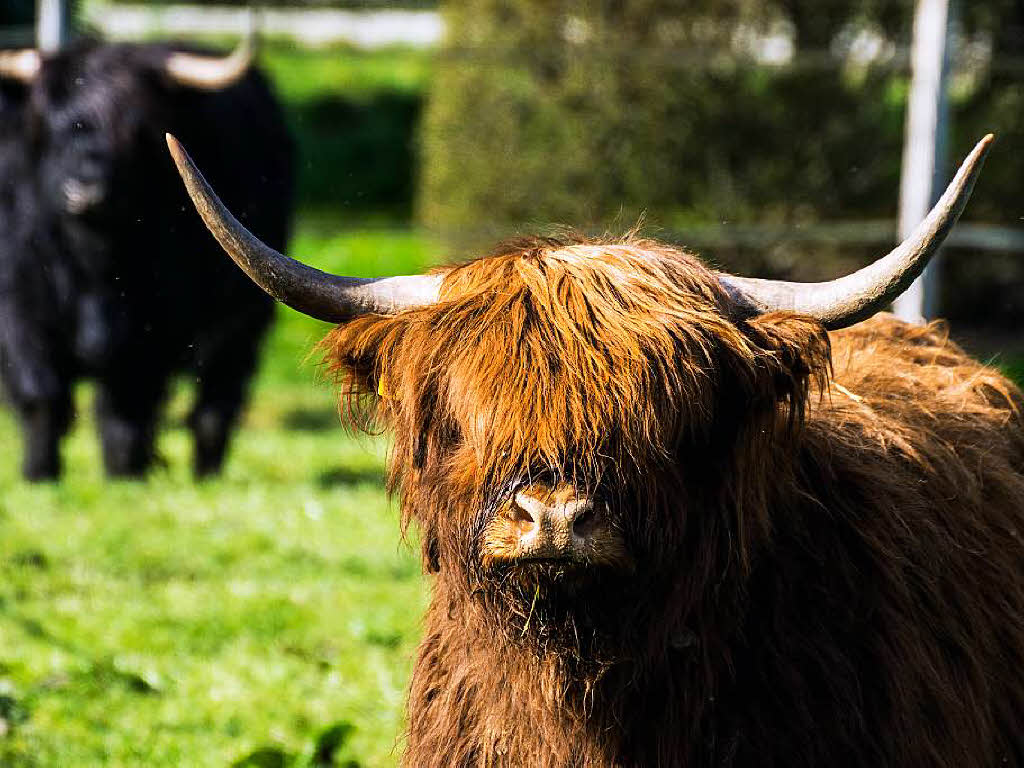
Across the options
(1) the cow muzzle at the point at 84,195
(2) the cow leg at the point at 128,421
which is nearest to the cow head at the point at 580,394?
(1) the cow muzzle at the point at 84,195

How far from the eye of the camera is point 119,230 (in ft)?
28.0

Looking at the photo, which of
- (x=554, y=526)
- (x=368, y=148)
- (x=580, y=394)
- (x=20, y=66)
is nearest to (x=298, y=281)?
(x=580, y=394)

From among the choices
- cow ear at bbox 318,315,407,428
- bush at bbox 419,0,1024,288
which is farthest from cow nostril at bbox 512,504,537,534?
bush at bbox 419,0,1024,288

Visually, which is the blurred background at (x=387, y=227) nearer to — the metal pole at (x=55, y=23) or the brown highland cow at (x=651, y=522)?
the brown highland cow at (x=651, y=522)

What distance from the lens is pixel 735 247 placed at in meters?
12.1

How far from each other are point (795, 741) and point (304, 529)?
461 cm

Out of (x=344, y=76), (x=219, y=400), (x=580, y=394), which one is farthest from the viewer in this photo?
(x=344, y=76)

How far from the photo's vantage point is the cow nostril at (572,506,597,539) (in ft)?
8.36

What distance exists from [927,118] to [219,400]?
4.68 meters

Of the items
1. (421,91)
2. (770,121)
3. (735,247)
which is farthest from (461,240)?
(421,91)

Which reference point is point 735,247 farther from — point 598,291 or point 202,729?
point 598,291

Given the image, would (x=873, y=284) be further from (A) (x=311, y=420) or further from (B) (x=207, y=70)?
(A) (x=311, y=420)

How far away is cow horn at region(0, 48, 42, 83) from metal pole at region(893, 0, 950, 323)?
195 inches

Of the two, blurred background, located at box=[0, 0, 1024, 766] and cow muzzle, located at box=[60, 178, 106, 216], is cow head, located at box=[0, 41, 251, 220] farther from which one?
blurred background, located at box=[0, 0, 1024, 766]
